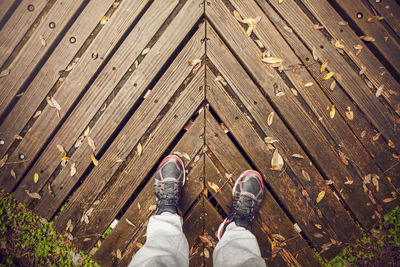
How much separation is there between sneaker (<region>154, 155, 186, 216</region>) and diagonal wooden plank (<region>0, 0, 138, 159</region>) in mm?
1164

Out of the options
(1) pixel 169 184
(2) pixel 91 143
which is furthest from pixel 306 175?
(2) pixel 91 143

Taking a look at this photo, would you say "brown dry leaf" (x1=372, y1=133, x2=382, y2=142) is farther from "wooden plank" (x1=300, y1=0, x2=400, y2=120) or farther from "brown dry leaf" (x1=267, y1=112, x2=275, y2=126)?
"brown dry leaf" (x1=267, y1=112, x2=275, y2=126)

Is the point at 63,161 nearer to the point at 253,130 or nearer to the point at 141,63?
the point at 141,63

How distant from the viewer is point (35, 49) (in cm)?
212

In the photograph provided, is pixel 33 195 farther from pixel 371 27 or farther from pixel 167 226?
pixel 371 27

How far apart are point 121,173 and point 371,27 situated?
9.43 feet

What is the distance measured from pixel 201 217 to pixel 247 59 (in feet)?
5.28

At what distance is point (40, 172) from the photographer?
214 cm

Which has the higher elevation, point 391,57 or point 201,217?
point 391,57

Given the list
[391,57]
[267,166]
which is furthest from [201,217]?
[391,57]

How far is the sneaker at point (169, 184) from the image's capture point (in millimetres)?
1987

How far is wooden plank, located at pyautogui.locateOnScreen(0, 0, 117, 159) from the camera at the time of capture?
2.09 m

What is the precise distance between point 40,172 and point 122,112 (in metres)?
1.05

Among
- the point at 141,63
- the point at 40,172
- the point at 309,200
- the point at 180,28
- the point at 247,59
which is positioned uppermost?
the point at 247,59
